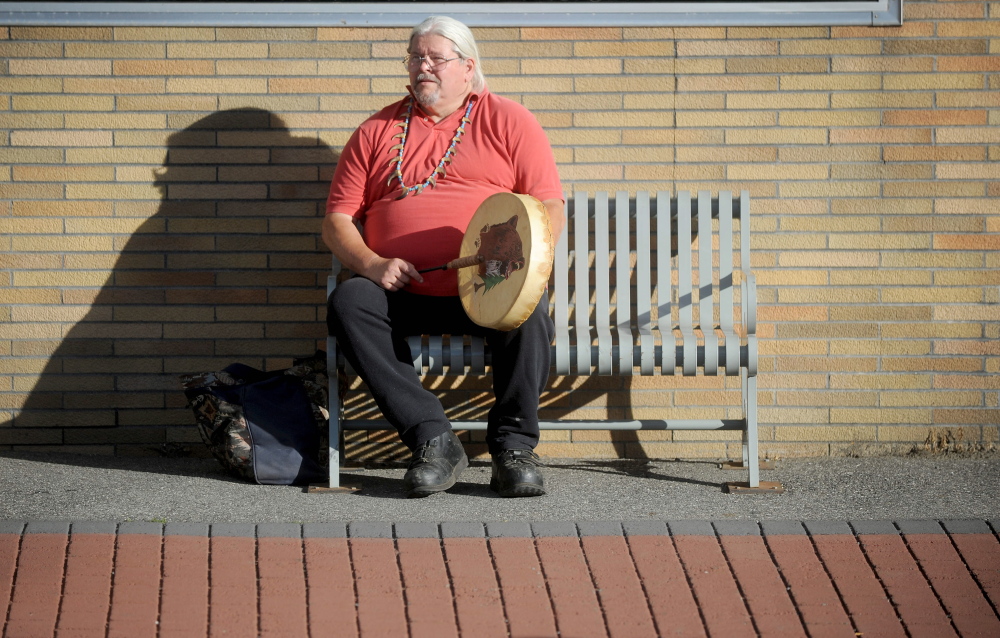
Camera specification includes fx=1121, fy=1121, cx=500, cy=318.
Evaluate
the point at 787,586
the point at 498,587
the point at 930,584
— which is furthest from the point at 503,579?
the point at 930,584

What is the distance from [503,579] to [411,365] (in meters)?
1.10

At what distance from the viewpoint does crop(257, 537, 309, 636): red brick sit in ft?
9.81

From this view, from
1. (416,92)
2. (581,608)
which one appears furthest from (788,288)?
(581,608)

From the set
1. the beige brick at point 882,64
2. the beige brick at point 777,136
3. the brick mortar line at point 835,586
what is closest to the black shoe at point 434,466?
the brick mortar line at point 835,586

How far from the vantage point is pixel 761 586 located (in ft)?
10.6

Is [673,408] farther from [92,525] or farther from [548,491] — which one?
[92,525]

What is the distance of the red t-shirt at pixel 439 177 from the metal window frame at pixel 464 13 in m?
0.53

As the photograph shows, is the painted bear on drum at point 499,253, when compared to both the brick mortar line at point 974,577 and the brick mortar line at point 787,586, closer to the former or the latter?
A: the brick mortar line at point 787,586

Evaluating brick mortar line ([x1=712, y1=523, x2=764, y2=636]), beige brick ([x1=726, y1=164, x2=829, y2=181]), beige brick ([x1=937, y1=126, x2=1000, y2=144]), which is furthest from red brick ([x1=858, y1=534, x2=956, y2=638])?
beige brick ([x1=937, y1=126, x2=1000, y2=144])

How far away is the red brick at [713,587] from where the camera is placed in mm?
3033

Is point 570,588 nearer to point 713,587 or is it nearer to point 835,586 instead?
point 713,587

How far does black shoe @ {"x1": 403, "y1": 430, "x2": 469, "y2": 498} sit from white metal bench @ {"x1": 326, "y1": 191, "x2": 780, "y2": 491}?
21 centimetres

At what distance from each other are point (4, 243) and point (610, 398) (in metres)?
2.65

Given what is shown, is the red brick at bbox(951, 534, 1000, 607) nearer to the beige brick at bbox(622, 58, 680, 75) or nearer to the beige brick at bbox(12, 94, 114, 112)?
the beige brick at bbox(622, 58, 680, 75)
